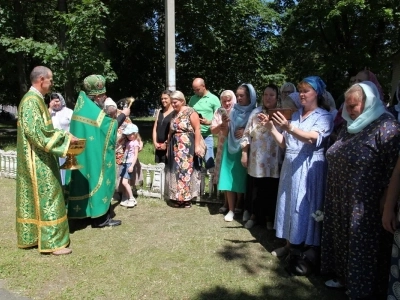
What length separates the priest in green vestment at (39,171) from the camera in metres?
3.68

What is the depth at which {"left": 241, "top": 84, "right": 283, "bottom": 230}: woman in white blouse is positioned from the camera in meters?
4.32

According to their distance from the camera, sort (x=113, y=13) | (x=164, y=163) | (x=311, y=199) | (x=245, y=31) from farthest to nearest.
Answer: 1. (x=245, y=31)
2. (x=113, y=13)
3. (x=164, y=163)
4. (x=311, y=199)

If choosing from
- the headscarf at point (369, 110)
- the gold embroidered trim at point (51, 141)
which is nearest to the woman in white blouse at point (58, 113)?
the gold embroidered trim at point (51, 141)

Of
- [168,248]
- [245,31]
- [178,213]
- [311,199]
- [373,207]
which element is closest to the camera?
[373,207]

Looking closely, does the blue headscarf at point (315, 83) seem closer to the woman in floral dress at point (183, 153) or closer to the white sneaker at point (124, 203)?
the woman in floral dress at point (183, 153)

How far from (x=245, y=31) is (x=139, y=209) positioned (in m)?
11.3

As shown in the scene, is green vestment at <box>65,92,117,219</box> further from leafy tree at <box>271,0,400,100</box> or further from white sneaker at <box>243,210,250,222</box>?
leafy tree at <box>271,0,400,100</box>

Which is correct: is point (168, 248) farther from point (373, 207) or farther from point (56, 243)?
point (373, 207)

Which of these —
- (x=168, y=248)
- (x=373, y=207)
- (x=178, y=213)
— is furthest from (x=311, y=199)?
(x=178, y=213)

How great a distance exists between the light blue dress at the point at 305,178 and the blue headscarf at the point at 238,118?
113cm

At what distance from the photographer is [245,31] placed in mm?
15109

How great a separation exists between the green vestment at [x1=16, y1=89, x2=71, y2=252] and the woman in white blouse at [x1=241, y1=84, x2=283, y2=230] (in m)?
2.06

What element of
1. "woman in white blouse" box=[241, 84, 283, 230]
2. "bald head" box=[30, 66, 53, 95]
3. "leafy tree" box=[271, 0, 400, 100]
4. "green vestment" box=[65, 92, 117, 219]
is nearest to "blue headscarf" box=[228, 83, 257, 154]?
"woman in white blouse" box=[241, 84, 283, 230]

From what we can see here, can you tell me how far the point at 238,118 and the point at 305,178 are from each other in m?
1.52
